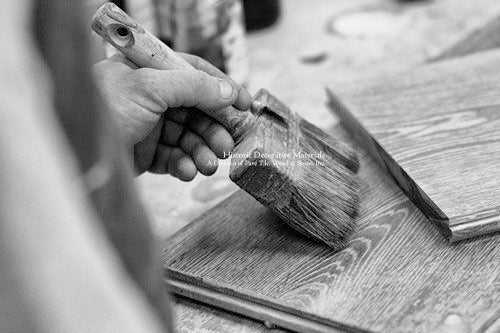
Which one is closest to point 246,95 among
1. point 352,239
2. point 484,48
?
point 352,239

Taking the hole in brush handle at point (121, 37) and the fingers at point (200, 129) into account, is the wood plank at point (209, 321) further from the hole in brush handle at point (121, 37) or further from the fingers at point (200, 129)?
the hole in brush handle at point (121, 37)

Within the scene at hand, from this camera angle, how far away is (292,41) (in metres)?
1.89

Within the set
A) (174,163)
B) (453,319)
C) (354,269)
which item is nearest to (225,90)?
(174,163)

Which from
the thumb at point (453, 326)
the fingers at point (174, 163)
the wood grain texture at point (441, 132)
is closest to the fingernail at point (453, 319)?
the thumb at point (453, 326)

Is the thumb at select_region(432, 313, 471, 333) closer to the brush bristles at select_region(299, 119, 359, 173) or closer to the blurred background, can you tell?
the brush bristles at select_region(299, 119, 359, 173)

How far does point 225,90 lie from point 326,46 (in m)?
0.84

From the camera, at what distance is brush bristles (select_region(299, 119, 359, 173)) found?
109 centimetres

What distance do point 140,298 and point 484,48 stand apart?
126 cm

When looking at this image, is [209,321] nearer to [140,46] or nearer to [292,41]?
[140,46]

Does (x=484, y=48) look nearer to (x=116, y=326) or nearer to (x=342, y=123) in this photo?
(x=342, y=123)

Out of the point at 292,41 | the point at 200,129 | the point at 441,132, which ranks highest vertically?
the point at 200,129

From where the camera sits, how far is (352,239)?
39.7 inches

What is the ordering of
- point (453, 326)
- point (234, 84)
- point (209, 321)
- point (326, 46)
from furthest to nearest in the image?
point (326, 46), point (234, 84), point (209, 321), point (453, 326)

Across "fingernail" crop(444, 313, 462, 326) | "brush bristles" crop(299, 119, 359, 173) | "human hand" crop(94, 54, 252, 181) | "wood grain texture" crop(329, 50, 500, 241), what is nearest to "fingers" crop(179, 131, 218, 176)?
"human hand" crop(94, 54, 252, 181)
